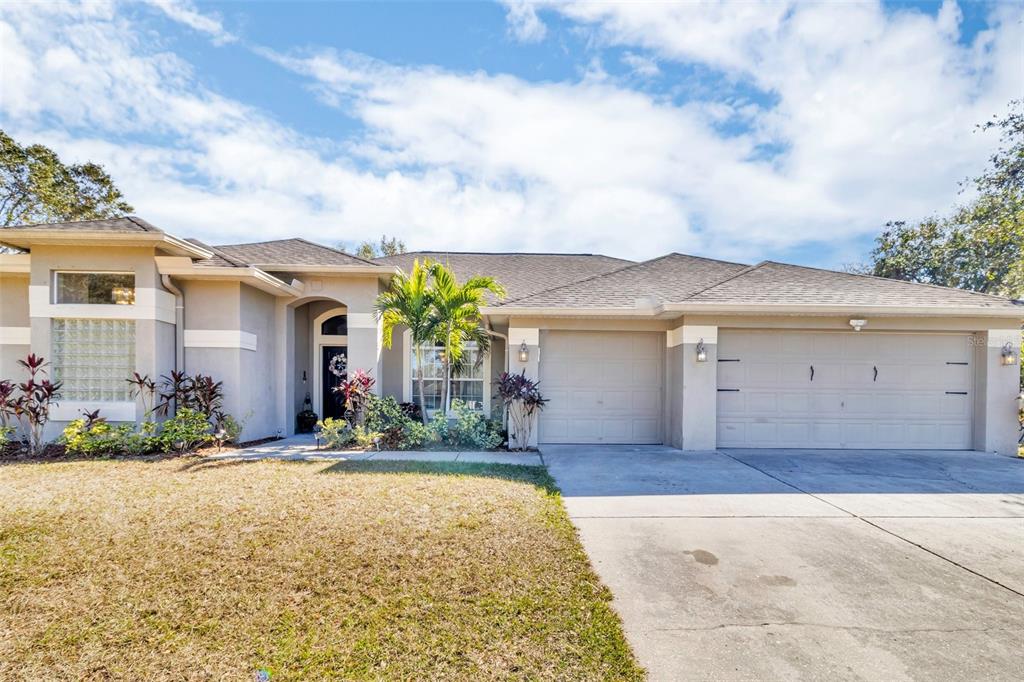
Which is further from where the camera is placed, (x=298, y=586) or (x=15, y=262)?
(x=15, y=262)

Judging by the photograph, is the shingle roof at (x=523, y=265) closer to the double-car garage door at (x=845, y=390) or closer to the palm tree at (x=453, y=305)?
the palm tree at (x=453, y=305)

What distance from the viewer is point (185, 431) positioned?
7.94m

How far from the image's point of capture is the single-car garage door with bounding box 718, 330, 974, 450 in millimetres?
8734

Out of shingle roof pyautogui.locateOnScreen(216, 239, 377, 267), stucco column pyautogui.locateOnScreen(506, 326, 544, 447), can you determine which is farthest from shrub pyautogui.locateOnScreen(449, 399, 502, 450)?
shingle roof pyautogui.locateOnScreen(216, 239, 377, 267)

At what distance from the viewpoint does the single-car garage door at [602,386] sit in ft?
30.4

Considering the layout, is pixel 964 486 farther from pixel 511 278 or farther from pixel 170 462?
pixel 170 462

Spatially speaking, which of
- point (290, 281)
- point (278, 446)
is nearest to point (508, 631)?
point (278, 446)

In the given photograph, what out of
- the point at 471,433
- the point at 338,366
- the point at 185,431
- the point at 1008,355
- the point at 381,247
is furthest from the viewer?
the point at 381,247

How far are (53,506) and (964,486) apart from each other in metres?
11.3

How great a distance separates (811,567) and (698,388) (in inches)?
193

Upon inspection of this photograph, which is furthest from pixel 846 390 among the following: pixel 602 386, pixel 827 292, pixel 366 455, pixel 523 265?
pixel 366 455

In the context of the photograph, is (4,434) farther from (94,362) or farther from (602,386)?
(602,386)

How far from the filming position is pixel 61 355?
8312 millimetres

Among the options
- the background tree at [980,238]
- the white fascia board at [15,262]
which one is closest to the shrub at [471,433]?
the white fascia board at [15,262]
